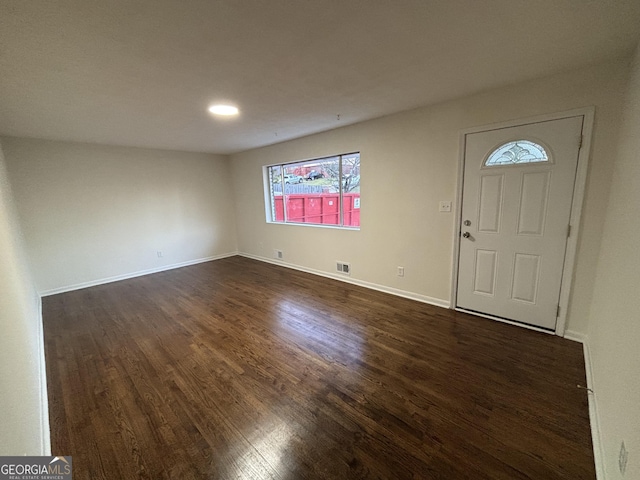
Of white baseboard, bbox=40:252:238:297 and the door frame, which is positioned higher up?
the door frame

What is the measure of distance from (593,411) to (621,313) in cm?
71

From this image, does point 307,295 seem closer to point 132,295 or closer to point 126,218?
point 132,295

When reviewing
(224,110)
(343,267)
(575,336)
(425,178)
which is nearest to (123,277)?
(224,110)

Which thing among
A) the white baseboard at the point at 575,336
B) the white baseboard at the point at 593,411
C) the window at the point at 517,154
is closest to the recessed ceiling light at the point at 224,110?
the window at the point at 517,154

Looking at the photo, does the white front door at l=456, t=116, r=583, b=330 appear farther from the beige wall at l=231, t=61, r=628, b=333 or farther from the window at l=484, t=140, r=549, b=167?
the beige wall at l=231, t=61, r=628, b=333

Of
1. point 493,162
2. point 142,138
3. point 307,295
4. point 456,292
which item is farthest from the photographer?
point 142,138

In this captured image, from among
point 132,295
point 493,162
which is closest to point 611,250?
point 493,162

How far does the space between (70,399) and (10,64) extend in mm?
2316

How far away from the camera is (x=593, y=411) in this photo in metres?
1.57

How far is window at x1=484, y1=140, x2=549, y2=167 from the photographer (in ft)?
7.66

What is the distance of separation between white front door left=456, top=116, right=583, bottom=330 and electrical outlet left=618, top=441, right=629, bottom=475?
1.69 metres

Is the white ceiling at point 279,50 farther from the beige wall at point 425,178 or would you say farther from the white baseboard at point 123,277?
the white baseboard at point 123,277

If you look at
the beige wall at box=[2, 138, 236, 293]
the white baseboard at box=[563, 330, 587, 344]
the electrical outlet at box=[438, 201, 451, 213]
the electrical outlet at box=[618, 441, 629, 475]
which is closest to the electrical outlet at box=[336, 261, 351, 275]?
the electrical outlet at box=[438, 201, 451, 213]

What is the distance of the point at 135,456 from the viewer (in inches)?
55.7
